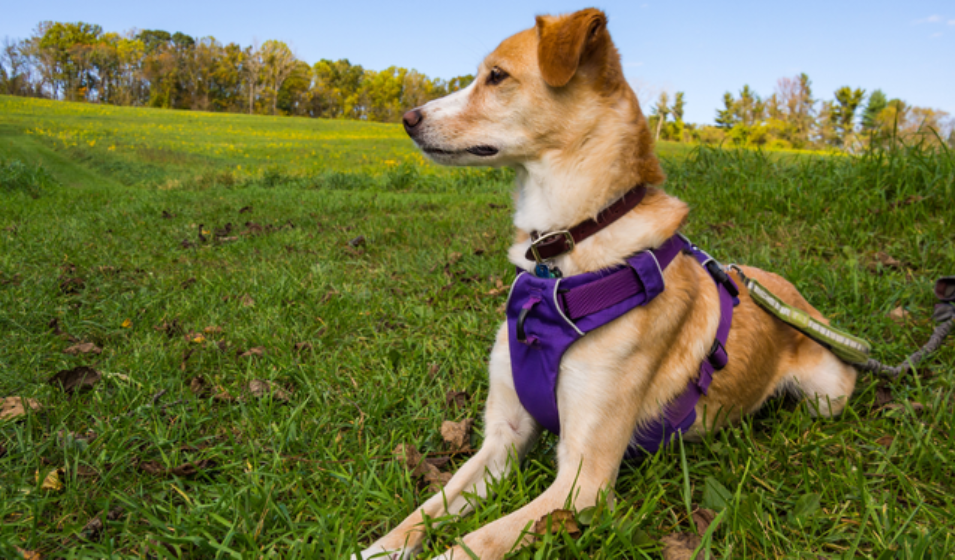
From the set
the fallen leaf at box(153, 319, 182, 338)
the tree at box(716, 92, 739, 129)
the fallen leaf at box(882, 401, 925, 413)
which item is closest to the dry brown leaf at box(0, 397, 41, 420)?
the fallen leaf at box(153, 319, 182, 338)

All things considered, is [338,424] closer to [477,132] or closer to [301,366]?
[301,366]

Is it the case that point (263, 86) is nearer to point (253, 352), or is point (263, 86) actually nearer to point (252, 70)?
point (252, 70)

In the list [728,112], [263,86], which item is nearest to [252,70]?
[263,86]

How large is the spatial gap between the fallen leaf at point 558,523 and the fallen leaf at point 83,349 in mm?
3027

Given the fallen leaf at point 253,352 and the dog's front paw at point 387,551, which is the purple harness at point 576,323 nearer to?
the dog's front paw at point 387,551

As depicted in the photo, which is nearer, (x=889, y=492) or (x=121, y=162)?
(x=889, y=492)

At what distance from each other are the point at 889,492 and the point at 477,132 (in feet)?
6.91

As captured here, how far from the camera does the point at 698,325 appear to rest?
2.12m

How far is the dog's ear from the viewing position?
2.03 metres

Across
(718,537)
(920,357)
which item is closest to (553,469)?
(718,537)

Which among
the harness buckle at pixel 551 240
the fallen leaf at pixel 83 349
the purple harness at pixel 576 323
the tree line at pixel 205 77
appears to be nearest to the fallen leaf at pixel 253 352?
the fallen leaf at pixel 83 349

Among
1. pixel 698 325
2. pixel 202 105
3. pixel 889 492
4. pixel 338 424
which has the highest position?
pixel 202 105

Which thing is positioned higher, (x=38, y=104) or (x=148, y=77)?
(x=148, y=77)

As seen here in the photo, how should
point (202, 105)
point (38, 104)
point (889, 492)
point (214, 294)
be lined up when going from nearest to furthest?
point (889, 492), point (214, 294), point (38, 104), point (202, 105)
